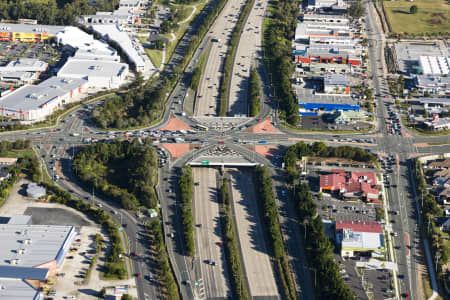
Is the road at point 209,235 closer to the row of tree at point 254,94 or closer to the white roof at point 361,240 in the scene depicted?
the white roof at point 361,240

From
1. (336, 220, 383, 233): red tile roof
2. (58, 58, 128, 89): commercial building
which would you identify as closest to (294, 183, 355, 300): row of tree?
(336, 220, 383, 233): red tile roof

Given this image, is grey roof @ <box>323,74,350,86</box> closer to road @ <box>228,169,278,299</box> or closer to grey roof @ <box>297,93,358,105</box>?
grey roof @ <box>297,93,358,105</box>

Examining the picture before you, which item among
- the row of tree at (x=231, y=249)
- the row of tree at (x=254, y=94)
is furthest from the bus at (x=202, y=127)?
the row of tree at (x=231, y=249)

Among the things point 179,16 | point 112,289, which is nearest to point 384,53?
point 179,16

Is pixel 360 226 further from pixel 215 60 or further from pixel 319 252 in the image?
pixel 215 60

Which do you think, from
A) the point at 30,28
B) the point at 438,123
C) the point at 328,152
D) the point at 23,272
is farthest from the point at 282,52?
the point at 23,272
